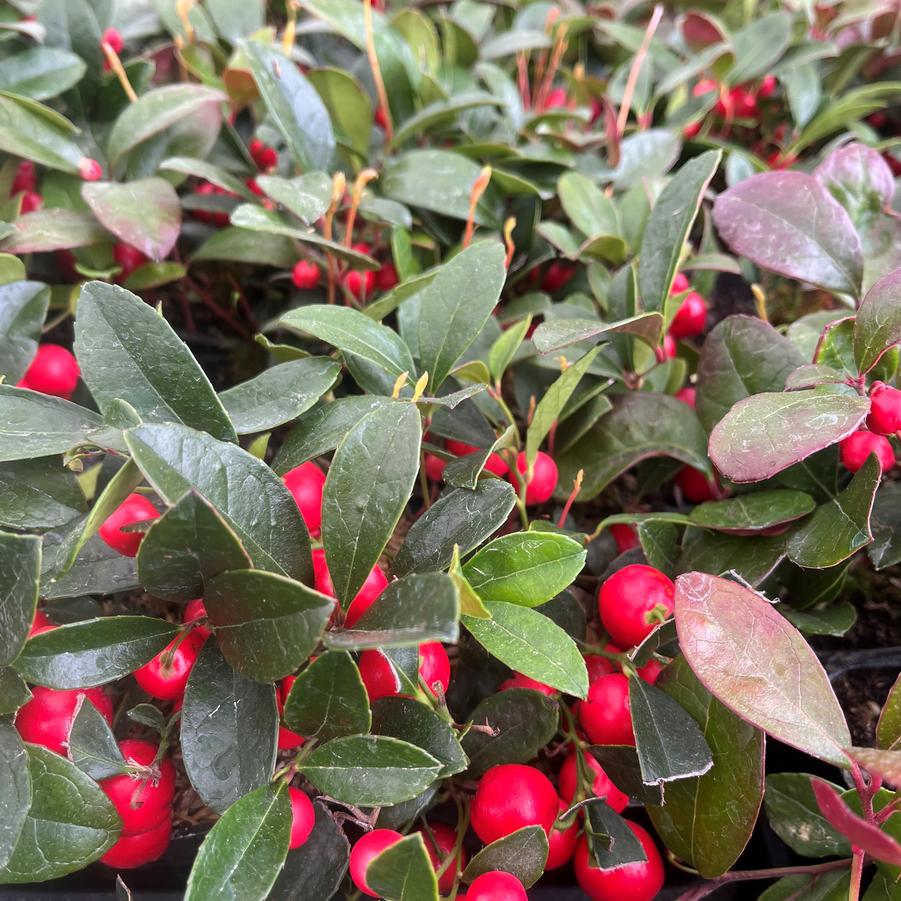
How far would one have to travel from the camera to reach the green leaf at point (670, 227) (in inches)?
24.6

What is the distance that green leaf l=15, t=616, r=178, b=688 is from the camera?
0.44 metres

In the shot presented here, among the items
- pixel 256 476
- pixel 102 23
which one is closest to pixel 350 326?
pixel 256 476

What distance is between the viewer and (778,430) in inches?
19.7

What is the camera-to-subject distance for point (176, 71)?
998mm

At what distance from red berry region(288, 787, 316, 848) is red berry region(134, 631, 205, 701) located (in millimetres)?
102

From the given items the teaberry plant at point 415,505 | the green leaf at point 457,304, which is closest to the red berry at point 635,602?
the teaberry plant at point 415,505

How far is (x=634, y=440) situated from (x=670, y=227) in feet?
0.60

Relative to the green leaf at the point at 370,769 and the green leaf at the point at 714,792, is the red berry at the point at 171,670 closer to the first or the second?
the green leaf at the point at 370,769

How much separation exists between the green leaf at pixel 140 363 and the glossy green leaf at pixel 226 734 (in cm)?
16

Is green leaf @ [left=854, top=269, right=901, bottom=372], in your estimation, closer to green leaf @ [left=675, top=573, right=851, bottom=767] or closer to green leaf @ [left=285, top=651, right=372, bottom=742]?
green leaf @ [left=675, top=573, right=851, bottom=767]

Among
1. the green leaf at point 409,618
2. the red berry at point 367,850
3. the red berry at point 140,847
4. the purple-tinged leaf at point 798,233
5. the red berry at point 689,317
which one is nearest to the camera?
the green leaf at point 409,618

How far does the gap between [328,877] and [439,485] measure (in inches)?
14.2

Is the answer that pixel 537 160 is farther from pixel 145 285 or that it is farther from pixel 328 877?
pixel 328 877

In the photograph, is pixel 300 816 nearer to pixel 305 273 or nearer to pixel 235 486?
pixel 235 486
